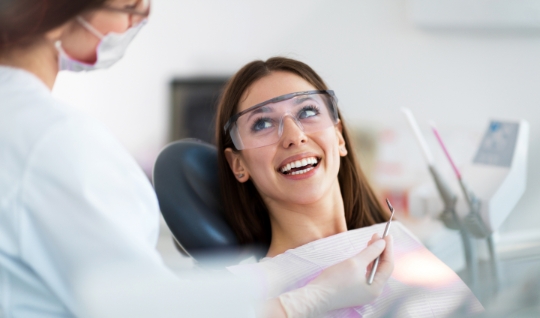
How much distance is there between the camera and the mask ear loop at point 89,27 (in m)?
0.77

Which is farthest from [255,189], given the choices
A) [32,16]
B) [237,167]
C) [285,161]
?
[32,16]

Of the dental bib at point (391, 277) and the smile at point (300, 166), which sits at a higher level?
the smile at point (300, 166)

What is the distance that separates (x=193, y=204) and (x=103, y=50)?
1.62 ft

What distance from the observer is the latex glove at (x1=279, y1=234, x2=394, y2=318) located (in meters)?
0.93

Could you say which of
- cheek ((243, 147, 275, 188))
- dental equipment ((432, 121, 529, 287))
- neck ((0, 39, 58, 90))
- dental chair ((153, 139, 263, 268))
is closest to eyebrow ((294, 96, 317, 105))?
cheek ((243, 147, 275, 188))

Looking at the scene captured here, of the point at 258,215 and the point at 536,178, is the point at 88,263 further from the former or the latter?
the point at 536,178

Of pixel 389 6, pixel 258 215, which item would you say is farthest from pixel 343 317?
pixel 389 6

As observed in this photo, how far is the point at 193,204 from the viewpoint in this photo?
1229 millimetres

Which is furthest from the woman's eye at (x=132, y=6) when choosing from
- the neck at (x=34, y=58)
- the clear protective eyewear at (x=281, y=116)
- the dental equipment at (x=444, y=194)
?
the dental equipment at (x=444, y=194)

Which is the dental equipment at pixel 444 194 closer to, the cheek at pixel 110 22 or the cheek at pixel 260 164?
the cheek at pixel 260 164

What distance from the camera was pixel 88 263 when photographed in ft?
2.33

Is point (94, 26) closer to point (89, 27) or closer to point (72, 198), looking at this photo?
point (89, 27)

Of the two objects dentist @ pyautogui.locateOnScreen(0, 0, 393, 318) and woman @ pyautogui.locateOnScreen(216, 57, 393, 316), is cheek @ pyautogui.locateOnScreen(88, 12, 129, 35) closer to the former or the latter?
dentist @ pyautogui.locateOnScreen(0, 0, 393, 318)

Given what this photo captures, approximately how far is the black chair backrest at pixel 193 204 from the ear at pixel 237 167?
0.07m
